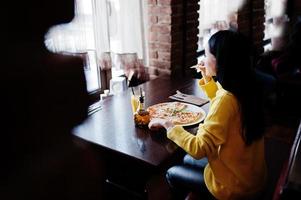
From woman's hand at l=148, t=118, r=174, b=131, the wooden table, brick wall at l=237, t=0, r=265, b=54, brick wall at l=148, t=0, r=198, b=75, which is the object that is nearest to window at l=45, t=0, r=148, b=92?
brick wall at l=148, t=0, r=198, b=75

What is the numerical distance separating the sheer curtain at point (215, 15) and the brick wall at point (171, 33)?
339mm

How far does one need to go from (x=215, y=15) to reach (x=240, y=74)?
88.3 inches

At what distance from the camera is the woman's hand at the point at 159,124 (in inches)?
60.1

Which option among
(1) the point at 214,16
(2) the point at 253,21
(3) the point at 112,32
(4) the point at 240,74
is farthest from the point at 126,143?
(2) the point at 253,21

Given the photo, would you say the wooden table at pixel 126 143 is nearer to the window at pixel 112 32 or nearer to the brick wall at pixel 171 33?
Answer: the window at pixel 112 32

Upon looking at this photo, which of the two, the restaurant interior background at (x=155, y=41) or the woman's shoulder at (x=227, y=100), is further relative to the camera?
the restaurant interior background at (x=155, y=41)

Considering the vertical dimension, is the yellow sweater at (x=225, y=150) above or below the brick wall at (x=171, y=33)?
below

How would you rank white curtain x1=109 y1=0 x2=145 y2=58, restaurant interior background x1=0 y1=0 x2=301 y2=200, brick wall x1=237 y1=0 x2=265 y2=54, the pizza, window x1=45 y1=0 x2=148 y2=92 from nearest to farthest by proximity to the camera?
restaurant interior background x1=0 y1=0 x2=301 y2=200 → the pizza → window x1=45 y1=0 x2=148 y2=92 → white curtain x1=109 y1=0 x2=145 y2=58 → brick wall x1=237 y1=0 x2=265 y2=54

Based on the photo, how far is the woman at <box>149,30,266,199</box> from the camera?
136cm

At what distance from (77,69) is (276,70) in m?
3.81

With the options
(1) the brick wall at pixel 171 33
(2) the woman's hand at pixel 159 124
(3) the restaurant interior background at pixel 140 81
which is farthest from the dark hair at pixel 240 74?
(1) the brick wall at pixel 171 33

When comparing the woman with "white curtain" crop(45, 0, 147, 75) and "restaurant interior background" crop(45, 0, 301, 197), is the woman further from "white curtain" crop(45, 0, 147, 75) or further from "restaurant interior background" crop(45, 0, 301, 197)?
"white curtain" crop(45, 0, 147, 75)

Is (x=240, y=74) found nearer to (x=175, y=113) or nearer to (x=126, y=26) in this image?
(x=175, y=113)

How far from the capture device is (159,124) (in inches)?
62.2
